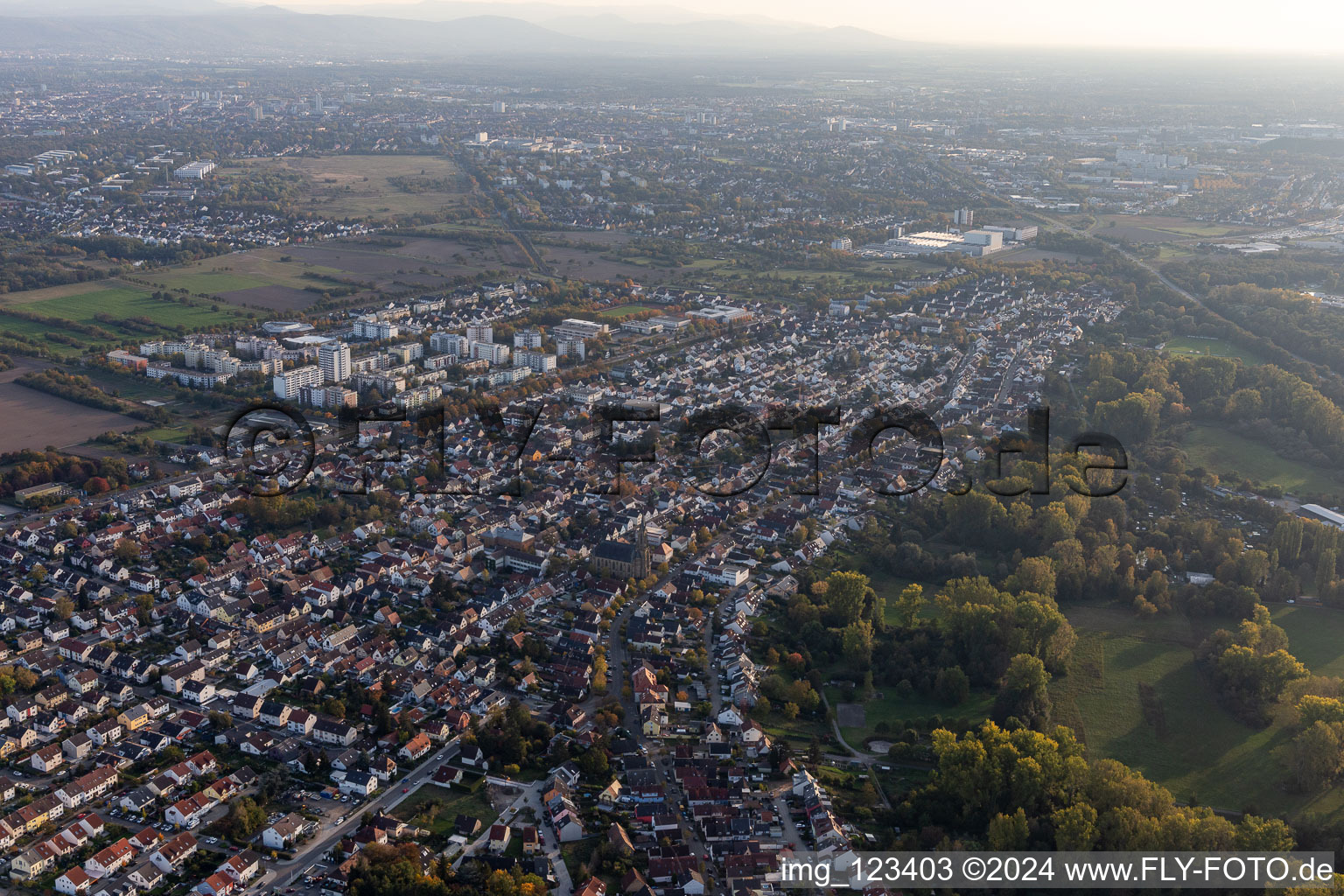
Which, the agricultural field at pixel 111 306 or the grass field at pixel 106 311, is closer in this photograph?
the grass field at pixel 106 311

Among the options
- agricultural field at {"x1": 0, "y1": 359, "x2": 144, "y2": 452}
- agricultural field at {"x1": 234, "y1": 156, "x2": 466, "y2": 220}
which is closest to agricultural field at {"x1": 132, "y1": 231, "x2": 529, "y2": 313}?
agricultural field at {"x1": 234, "y1": 156, "x2": 466, "y2": 220}

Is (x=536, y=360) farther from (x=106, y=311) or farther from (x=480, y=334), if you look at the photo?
(x=106, y=311)

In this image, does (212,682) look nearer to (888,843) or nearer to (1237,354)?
(888,843)

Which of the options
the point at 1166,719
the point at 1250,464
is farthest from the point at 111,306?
the point at 1166,719

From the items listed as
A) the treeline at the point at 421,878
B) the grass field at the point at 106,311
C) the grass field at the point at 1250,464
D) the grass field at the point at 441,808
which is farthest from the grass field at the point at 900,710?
the grass field at the point at 106,311

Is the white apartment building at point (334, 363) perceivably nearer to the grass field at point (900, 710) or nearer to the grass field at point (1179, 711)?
the grass field at point (900, 710)

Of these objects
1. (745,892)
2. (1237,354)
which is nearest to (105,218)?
(1237,354)

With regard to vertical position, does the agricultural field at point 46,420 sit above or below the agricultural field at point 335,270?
below
